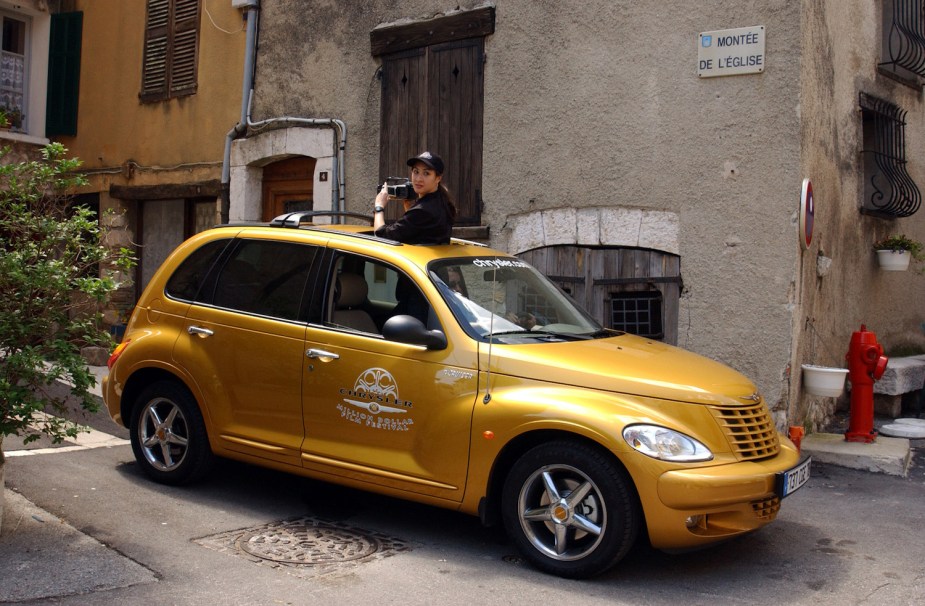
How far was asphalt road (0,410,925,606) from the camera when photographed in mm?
4145

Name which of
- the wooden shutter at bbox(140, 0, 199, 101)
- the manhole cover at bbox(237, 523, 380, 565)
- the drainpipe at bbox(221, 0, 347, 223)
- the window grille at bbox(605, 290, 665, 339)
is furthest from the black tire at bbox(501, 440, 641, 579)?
the wooden shutter at bbox(140, 0, 199, 101)

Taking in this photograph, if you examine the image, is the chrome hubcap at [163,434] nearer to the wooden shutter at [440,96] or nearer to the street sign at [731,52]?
the wooden shutter at [440,96]

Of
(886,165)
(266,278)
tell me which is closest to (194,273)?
(266,278)

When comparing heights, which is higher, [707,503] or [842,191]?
[842,191]

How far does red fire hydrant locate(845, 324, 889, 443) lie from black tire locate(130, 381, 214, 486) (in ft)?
16.8

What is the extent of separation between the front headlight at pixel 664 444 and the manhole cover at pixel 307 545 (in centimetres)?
138

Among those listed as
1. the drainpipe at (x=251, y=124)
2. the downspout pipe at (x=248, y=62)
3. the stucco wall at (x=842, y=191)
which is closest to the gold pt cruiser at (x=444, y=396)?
the stucco wall at (x=842, y=191)

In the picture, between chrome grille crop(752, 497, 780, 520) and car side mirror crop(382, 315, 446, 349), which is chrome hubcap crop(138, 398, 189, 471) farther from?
chrome grille crop(752, 497, 780, 520)

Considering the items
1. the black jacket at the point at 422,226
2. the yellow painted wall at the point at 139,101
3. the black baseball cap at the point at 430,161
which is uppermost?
the yellow painted wall at the point at 139,101

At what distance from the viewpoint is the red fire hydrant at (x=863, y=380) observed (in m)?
7.53

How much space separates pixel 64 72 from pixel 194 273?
8.49m

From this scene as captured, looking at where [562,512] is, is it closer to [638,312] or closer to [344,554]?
[344,554]

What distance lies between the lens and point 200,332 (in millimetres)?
5641

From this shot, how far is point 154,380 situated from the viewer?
5.90 m
